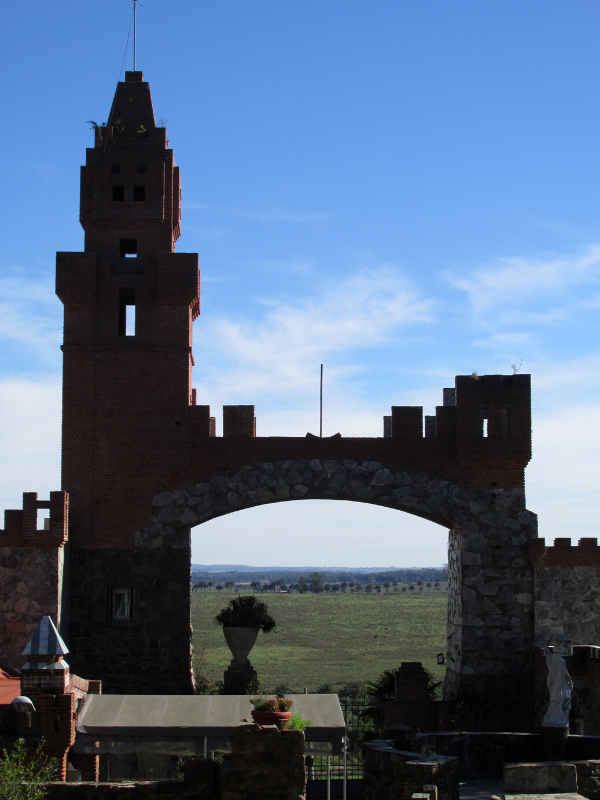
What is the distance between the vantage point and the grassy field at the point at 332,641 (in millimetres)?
41000

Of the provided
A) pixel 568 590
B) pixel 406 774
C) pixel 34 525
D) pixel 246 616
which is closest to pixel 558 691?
pixel 406 774

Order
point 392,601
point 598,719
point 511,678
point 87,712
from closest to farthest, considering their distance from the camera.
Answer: point 87,712, point 598,719, point 511,678, point 392,601

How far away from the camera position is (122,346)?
2183 centimetres

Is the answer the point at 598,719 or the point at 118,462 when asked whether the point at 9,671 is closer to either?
the point at 118,462

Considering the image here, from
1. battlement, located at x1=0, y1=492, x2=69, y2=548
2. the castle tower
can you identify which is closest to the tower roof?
the castle tower

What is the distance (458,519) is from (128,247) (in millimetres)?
9501

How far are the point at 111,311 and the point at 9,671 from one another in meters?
7.59

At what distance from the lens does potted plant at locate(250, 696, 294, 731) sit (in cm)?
1378

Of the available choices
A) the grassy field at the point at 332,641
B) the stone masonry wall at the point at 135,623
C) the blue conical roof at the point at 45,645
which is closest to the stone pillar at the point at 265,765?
the blue conical roof at the point at 45,645

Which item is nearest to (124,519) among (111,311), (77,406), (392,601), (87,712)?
(77,406)

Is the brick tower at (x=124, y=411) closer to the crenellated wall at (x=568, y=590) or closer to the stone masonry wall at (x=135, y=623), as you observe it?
the stone masonry wall at (x=135, y=623)

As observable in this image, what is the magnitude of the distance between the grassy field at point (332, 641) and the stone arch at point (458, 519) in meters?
6.43

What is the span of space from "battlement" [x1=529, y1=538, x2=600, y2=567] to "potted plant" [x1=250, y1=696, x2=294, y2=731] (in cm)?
890

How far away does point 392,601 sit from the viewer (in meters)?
92.1
